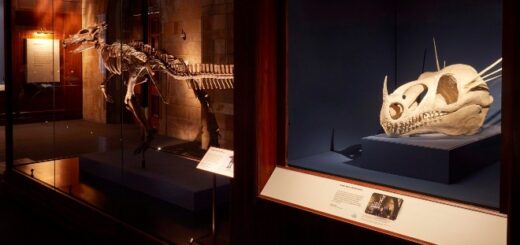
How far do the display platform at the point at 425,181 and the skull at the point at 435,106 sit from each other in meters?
0.41

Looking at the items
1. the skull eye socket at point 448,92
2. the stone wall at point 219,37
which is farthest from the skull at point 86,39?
the skull eye socket at point 448,92

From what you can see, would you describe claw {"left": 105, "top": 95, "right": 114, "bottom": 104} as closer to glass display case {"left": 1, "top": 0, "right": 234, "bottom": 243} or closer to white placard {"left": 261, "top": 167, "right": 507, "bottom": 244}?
glass display case {"left": 1, "top": 0, "right": 234, "bottom": 243}

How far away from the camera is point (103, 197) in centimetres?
450

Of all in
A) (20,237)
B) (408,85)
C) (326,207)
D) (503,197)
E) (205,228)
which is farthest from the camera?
(20,237)

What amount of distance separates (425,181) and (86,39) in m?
4.36

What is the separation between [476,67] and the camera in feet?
7.27

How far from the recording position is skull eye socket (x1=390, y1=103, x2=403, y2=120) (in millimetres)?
2783

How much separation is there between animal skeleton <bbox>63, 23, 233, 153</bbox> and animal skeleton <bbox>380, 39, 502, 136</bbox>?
67.2 inches

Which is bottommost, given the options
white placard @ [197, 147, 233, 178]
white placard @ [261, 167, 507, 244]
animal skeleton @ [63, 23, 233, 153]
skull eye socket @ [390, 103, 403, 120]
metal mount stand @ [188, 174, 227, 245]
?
metal mount stand @ [188, 174, 227, 245]

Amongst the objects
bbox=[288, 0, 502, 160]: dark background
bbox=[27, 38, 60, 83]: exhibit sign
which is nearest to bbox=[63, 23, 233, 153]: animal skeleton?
bbox=[27, 38, 60, 83]: exhibit sign

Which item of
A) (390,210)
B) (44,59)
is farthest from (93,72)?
(390,210)

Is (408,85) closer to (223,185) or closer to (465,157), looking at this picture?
(465,157)

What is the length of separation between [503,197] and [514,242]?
174 mm

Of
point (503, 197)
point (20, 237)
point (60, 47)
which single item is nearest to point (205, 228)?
point (20, 237)
